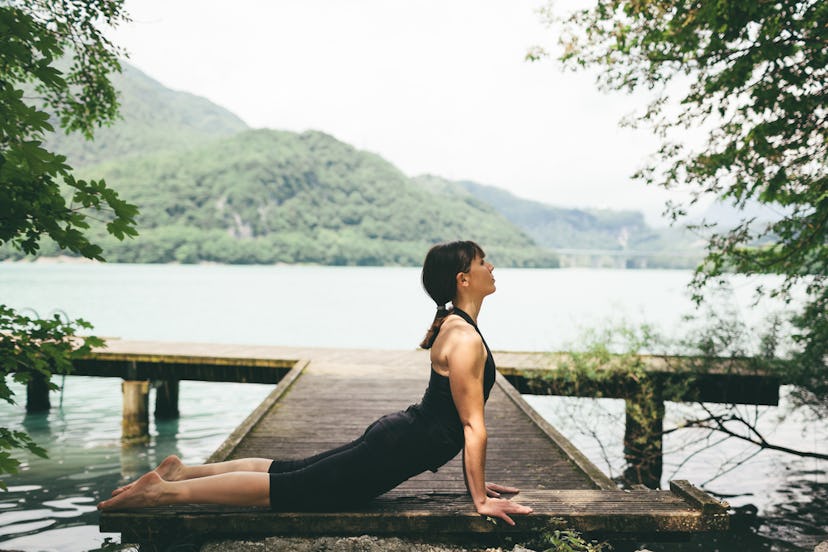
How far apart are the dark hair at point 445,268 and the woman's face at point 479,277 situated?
0.03m

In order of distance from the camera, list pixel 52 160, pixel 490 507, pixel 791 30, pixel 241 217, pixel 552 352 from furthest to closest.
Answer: pixel 241 217
pixel 552 352
pixel 791 30
pixel 490 507
pixel 52 160

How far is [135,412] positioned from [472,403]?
11.9m

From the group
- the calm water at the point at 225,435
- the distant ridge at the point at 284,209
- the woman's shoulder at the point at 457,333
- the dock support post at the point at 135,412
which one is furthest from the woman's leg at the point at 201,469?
the distant ridge at the point at 284,209

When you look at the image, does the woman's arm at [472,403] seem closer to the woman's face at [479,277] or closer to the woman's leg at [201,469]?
the woman's face at [479,277]

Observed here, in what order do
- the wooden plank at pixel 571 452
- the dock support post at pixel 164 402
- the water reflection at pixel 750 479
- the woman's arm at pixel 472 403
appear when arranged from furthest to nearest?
the dock support post at pixel 164 402 → the water reflection at pixel 750 479 → the wooden plank at pixel 571 452 → the woman's arm at pixel 472 403

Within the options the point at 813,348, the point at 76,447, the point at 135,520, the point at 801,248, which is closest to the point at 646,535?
the point at 135,520

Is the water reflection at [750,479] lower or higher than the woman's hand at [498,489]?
lower

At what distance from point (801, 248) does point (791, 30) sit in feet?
9.95

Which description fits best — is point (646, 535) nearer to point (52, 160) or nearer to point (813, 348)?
point (52, 160)

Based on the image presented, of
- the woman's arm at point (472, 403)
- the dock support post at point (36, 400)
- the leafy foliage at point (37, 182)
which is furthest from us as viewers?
the dock support post at point (36, 400)

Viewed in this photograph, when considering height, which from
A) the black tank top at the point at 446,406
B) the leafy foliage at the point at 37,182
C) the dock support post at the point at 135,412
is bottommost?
the dock support post at the point at 135,412

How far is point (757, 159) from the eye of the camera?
28.9ft

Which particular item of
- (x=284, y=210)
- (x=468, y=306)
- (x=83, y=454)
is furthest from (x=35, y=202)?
(x=284, y=210)

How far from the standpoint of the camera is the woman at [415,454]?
362cm
